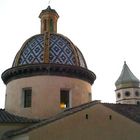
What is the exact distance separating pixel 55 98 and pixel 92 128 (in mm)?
4203

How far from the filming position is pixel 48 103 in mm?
18922

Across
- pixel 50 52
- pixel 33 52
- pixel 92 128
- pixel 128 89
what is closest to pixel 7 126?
pixel 92 128

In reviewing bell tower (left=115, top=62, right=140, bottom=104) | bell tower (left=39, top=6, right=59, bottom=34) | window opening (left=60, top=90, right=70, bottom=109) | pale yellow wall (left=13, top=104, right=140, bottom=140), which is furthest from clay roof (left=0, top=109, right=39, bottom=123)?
bell tower (left=115, top=62, right=140, bottom=104)

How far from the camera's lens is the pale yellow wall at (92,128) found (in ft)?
47.3

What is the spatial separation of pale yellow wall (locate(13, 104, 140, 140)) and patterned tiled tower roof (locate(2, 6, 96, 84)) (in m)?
4.51

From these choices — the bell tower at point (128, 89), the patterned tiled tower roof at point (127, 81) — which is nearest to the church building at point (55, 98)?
the bell tower at point (128, 89)

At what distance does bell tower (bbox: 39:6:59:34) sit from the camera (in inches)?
908

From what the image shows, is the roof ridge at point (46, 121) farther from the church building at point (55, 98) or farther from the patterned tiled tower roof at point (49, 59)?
the patterned tiled tower roof at point (49, 59)

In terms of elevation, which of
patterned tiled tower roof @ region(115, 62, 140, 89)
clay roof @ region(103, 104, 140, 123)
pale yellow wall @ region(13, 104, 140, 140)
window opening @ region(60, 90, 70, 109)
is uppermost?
patterned tiled tower roof @ region(115, 62, 140, 89)

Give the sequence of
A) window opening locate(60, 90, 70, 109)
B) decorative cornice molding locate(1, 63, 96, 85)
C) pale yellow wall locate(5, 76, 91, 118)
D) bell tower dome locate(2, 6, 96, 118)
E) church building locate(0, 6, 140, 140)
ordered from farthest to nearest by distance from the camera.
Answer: window opening locate(60, 90, 70, 109), decorative cornice molding locate(1, 63, 96, 85), bell tower dome locate(2, 6, 96, 118), pale yellow wall locate(5, 76, 91, 118), church building locate(0, 6, 140, 140)

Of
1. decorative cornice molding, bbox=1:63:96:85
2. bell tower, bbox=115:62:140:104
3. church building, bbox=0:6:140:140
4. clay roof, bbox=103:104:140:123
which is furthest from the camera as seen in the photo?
bell tower, bbox=115:62:140:104

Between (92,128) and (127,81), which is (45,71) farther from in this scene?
(127,81)

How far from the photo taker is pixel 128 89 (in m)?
45.7

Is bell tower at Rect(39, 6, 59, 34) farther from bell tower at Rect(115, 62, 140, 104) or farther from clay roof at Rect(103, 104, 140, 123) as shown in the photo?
bell tower at Rect(115, 62, 140, 104)
